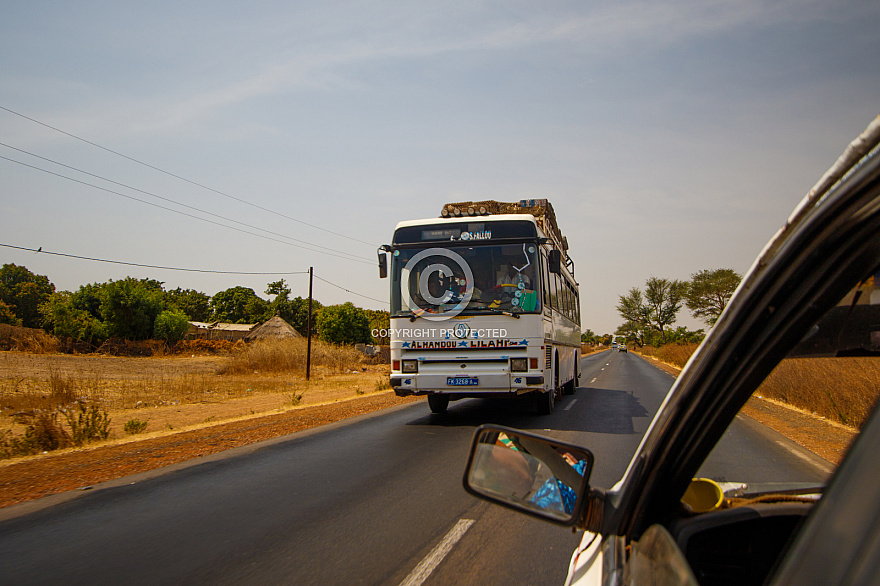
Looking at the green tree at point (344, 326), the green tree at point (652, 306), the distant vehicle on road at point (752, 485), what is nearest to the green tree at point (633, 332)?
the green tree at point (652, 306)

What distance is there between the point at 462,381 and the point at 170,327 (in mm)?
60764

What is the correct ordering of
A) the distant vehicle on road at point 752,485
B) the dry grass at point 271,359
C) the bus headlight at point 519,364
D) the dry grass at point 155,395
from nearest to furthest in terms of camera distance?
1. the distant vehicle on road at point 752,485
2. the bus headlight at point 519,364
3. the dry grass at point 155,395
4. the dry grass at point 271,359

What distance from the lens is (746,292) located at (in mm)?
1299

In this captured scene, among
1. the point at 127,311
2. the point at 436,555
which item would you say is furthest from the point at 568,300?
the point at 127,311

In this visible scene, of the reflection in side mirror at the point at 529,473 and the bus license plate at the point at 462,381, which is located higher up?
the reflection in side mirror at the point at 529,473

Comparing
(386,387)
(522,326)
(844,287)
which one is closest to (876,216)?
(844,287)

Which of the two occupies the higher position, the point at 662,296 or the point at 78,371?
the point at 662,296

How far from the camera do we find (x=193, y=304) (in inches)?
4247

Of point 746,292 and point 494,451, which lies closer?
point 746,292

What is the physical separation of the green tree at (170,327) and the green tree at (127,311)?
28.9 inches

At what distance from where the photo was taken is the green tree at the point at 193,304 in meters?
106

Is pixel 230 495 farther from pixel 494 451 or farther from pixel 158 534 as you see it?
pixel 494 451

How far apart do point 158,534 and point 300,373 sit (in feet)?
115

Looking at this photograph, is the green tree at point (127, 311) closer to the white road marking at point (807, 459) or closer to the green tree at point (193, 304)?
the green tree at point (193, 304)
